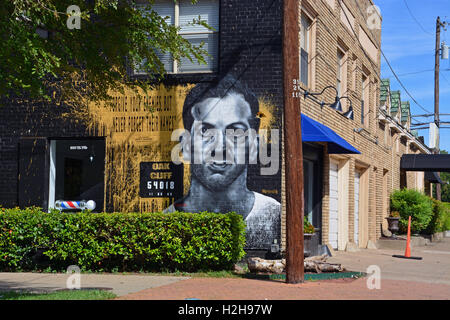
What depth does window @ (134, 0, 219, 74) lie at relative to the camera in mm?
14547

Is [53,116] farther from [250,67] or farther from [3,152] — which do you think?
[250,67]

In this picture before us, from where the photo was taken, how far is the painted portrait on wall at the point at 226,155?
1383cm

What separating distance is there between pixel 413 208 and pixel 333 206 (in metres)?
8.19

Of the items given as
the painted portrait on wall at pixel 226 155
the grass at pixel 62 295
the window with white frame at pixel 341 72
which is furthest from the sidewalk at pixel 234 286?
the window with white frame at pixel 341 72

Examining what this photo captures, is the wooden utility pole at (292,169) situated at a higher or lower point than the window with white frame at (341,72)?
lower

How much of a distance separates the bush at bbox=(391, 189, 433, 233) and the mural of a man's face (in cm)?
1370

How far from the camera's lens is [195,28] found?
48.4 ft

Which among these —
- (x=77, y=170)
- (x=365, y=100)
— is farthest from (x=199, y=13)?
(x=365, y=100)

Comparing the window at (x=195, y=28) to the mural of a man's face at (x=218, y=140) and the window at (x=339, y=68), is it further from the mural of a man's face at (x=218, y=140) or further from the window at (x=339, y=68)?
the window at (x=339, y=68)

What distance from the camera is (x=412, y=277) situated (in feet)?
43.1

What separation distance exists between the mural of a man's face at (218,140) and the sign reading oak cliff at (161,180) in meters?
0.45

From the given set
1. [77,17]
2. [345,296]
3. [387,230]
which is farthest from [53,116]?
[387,230]

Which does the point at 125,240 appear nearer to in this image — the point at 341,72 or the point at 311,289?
the point at 311,289

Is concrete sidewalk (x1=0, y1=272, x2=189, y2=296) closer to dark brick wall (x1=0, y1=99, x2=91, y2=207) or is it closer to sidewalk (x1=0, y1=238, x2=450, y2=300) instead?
sidewalk (x1=0, y1=238, x2=450, y2=300)
